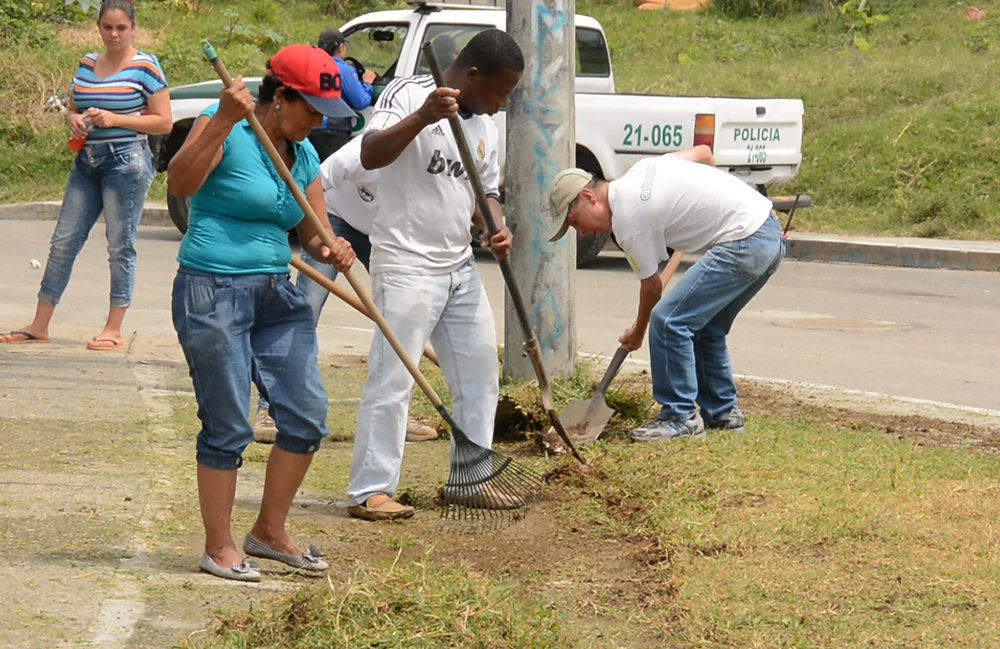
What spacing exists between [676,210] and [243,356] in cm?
235

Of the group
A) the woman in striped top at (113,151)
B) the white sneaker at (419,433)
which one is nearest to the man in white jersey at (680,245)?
the white sneaker at (419,433)

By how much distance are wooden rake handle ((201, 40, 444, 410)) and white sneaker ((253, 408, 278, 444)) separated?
1.46 m

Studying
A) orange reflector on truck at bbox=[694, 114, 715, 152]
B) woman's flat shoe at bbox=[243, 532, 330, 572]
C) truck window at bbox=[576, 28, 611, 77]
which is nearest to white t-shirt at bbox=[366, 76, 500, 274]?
woman's flat shoe at bbox=[243, 532, 330, 572]

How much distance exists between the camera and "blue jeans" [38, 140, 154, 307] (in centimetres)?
767

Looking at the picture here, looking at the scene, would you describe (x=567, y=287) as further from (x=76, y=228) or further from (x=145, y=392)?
(x=76, y=228)

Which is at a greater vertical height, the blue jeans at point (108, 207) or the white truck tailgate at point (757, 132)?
the blue jeans at point (108, 207)

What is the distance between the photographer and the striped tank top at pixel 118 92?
24.9 ft

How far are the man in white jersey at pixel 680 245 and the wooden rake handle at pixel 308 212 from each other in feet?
4.02

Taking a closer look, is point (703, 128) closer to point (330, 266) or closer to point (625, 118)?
point (625, 118)

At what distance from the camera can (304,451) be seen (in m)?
4.35

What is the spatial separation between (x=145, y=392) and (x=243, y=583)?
3027 millimetres

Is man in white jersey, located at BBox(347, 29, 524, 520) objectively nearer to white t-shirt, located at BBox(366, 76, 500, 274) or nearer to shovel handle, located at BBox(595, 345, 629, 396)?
white t-shirt, located at BBox(366, 76, 500, 274)

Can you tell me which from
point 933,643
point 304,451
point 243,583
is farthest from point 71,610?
point 933,643

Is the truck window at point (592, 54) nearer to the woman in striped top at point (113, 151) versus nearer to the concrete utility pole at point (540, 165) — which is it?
the woman in striped top at point (113, 151)
